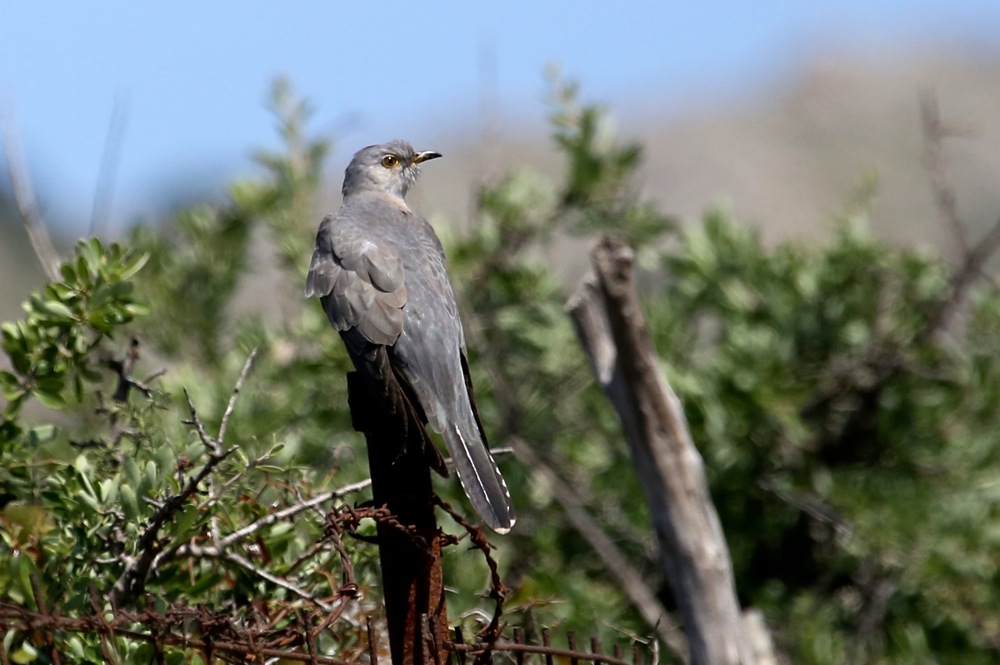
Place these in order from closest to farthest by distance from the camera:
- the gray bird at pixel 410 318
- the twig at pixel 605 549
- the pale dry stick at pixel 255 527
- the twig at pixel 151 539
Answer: the twig at pixel 151 539
the pale dry stick at pixel 255 527
the gray bird at pixel 410 318
the twig at pixel 605 549

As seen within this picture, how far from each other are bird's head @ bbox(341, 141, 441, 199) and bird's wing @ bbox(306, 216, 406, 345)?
1027mm

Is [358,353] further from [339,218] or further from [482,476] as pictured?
[339,218]

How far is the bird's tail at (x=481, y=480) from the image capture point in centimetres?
318

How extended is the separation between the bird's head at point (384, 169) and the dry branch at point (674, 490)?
38.3 inches

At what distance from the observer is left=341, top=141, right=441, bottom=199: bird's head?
5523 mm

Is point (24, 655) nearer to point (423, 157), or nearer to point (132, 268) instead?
point (132, 268)

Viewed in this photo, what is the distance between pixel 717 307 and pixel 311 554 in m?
4.53

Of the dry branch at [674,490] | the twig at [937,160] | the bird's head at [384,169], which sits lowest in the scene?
the dry branch at [674,490]

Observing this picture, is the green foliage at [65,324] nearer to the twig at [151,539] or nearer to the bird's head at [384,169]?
the twig at [151,539]

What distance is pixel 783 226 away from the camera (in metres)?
44.1

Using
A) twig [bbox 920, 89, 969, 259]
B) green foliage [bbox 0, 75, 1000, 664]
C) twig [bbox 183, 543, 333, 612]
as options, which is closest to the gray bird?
twig [bbox 183, 543, 333, 612]

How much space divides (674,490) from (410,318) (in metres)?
1.73

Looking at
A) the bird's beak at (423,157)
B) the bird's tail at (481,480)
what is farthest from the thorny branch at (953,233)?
the bird's tail at (481,480)

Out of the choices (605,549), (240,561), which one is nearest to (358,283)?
(240,561)
